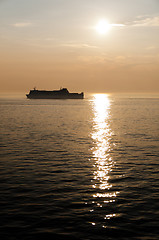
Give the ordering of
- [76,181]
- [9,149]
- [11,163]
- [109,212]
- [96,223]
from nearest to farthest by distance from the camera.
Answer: [96,223] < [109,212] < [76,181] < [11,163] < [9,149]

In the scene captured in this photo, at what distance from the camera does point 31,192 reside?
16422 mm

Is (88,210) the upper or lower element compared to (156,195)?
lower

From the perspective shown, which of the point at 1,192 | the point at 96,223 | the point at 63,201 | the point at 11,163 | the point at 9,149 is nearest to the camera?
the point at 96,223

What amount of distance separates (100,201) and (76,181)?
3844mm

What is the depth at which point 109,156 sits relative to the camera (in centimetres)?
2755

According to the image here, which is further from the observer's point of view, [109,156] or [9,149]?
[9,149]

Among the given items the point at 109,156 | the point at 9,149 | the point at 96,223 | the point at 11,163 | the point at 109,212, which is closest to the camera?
the point at 96,223

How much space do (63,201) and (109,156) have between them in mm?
13186

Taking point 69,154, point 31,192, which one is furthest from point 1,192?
point 69,154

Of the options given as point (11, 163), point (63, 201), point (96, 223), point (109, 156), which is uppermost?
point (109, 156)

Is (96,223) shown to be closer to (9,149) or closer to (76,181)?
(76,181)

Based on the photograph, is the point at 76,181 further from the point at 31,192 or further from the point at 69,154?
the point at 69,154

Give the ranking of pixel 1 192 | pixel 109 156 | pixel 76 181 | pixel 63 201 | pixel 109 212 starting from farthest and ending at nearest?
pixel 109 156
pixel 76 181
pixel 1 192
pixel 63 201
pixel 109 212

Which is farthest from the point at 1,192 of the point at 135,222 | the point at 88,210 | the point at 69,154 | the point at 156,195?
the point at 69,154
